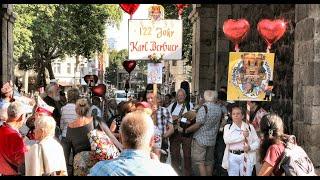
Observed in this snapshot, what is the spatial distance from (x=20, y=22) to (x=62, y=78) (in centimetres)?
5840

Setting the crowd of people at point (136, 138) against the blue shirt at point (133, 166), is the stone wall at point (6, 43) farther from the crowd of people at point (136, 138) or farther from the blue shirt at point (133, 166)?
the blue shirt at point (133, 166)

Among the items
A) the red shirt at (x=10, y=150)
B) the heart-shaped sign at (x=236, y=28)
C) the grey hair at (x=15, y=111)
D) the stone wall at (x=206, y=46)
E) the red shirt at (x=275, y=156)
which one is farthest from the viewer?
the stone wall at (x=206, y=46)

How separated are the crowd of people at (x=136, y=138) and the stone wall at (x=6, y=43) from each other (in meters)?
4.11

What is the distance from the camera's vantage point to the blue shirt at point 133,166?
357 centimetres

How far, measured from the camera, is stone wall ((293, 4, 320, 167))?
25.7 feet

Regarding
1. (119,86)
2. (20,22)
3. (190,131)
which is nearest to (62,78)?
(119,86)

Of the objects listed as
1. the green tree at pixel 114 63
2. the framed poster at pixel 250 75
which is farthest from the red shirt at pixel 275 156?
the green tree at pixel 114 63

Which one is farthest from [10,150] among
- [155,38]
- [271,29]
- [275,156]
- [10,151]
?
[271,29]

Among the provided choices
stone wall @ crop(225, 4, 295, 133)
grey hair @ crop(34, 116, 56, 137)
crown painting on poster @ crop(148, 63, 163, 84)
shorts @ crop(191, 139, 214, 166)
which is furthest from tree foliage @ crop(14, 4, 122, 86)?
grey hair @ crop(34, 116, 56, 137)

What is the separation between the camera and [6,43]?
51.9 feet

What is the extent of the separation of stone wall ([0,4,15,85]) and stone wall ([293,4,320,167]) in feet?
30.0

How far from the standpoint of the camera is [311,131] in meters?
7.91

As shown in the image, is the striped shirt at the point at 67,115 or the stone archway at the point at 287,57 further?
the striped shirt at the point at 67,115

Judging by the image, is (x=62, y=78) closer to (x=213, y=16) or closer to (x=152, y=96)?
(x=213, y=16)
